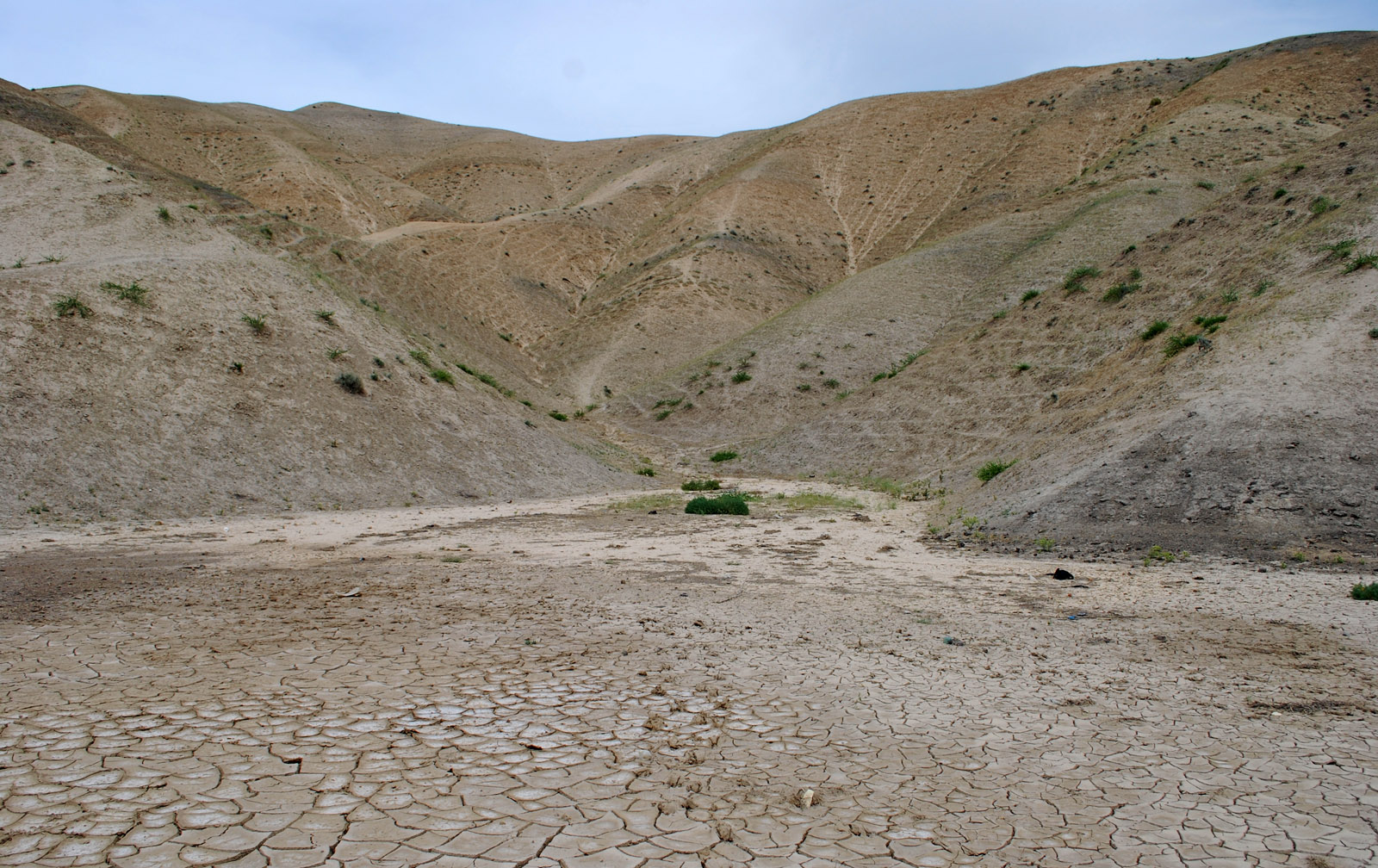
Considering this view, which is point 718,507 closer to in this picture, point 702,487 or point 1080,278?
point 702,487

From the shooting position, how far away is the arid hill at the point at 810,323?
13.2 meters

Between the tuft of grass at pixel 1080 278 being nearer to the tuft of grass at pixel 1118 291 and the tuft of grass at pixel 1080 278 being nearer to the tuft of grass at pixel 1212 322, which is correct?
the tuft of grass at pixel 1118 291

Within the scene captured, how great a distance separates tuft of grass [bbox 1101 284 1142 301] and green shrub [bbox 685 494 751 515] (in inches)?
611

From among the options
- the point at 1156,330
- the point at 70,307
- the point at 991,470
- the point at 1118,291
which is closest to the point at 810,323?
the point at 1118,291

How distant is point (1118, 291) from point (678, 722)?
81.7ft

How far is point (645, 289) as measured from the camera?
47.8 meters

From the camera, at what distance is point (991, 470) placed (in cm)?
1728

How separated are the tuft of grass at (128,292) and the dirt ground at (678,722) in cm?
1271

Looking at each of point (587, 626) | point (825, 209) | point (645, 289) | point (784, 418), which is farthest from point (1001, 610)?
point (825, 209)

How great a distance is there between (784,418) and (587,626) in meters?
25.8

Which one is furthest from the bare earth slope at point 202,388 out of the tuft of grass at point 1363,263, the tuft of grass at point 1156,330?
the tuft of grass at point 1363,263

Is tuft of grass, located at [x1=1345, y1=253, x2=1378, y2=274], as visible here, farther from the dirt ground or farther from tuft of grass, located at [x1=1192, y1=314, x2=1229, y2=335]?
the dirt ground

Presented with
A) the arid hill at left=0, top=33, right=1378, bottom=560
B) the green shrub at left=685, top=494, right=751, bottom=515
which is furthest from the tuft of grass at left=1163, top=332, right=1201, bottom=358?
the green shrub at left=685, top=494, right=751, bottom=515

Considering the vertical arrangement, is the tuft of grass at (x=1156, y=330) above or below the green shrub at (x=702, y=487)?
above
